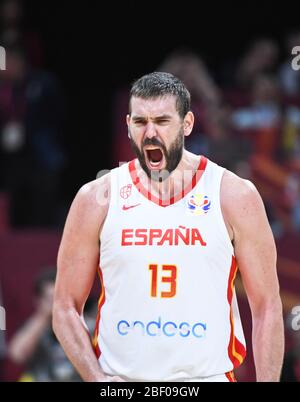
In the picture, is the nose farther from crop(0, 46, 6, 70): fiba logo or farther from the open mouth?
crop(0, 46, 6, 70): fiba logo

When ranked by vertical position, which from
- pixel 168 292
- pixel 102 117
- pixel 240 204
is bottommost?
pixel 168 292

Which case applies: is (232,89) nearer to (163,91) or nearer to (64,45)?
(64,45)

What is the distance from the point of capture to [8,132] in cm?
Answer: 1044

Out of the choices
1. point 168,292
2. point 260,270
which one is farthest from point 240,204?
point 168,292

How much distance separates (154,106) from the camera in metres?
5.22

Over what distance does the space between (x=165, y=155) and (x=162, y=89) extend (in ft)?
1.07

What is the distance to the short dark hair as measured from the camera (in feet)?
17.2

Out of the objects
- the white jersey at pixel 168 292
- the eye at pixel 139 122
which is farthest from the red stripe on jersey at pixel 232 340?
the eye at pixel 139 122

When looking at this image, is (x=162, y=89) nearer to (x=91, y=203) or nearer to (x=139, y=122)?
(x=139, y=122)

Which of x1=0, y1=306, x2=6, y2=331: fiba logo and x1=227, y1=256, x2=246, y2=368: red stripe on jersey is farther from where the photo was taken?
x1=0, y1=306, x2=6, y2=331: fiba logo

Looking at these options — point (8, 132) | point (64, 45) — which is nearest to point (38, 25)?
point (64, 45)

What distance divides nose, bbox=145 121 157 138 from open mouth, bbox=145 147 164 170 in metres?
0.09

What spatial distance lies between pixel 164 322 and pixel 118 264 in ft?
1.21

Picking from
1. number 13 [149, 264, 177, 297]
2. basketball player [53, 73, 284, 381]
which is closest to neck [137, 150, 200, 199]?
basketball player [53, 73, 284, 381]
